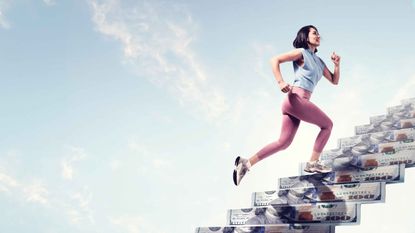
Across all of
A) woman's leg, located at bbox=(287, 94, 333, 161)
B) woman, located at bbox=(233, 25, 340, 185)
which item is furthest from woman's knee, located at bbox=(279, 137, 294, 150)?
woman's leg, located at bbox=(287, 94, 333, 161)

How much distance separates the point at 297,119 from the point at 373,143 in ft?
6.61

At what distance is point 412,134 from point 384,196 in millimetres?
2348

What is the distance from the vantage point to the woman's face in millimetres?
5812

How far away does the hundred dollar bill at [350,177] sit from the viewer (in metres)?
5.12

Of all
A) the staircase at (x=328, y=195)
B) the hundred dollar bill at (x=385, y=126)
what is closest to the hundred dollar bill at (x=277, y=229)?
the staircase at (x=328, y=195)

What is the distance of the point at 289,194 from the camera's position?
559cm

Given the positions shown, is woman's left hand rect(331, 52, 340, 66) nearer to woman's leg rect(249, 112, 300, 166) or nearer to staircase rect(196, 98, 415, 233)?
woman's leg rect(249, 112, 300, 166)

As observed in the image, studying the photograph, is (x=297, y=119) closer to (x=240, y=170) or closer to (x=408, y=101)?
(x=240, y=170)

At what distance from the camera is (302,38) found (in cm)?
585

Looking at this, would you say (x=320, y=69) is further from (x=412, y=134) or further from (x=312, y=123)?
(x=412, y=134)

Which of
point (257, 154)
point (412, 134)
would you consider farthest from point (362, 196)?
point (412, 134)

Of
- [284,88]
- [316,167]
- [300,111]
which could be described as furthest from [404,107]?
[284,88]

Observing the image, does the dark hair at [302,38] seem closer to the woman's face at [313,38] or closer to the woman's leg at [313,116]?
the woman's face at [313,38]

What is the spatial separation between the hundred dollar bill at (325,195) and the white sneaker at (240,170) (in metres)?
0.47
